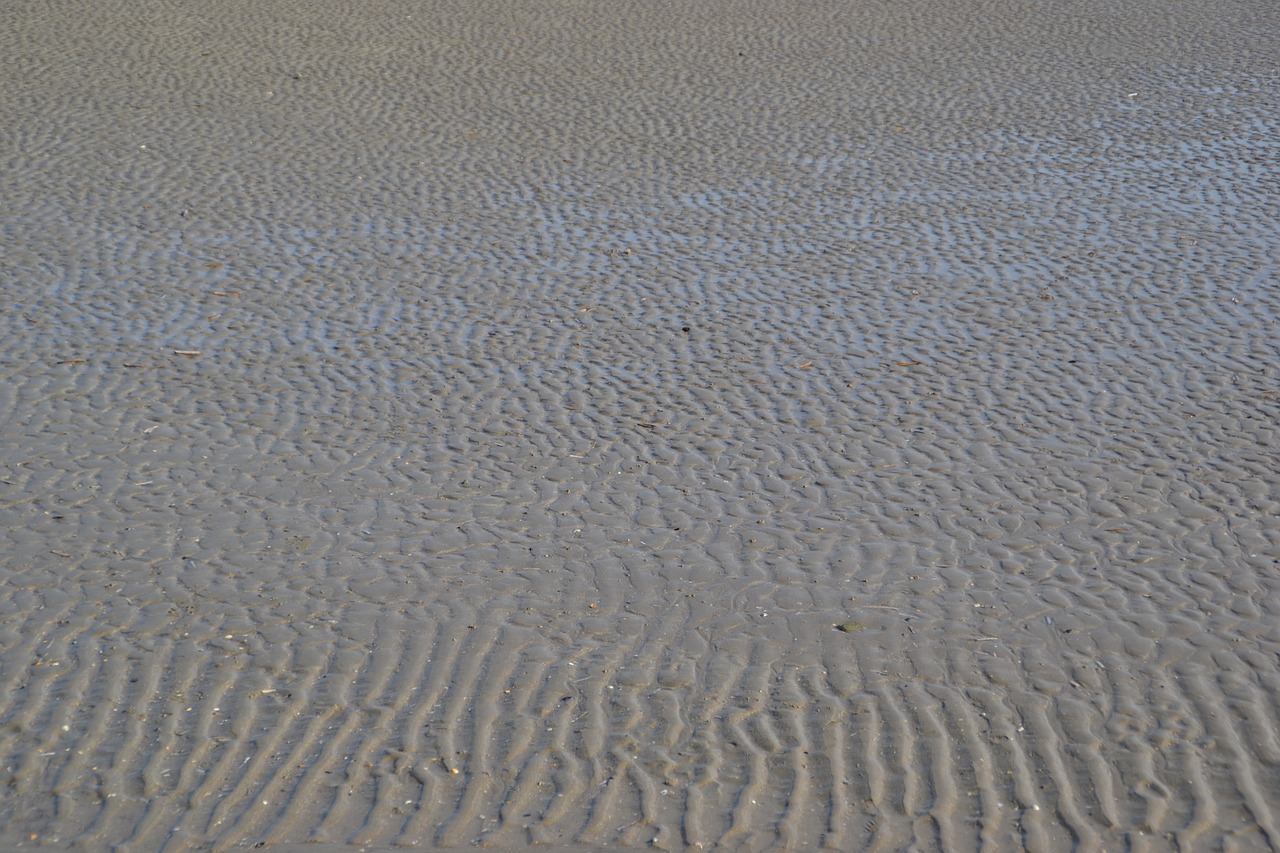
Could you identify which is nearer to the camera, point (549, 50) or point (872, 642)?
point (872, 642)

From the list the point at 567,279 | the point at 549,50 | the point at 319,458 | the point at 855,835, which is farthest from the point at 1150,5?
the point at 855,835

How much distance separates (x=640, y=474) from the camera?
5602 mm

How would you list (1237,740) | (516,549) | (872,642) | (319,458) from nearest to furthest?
(1237,740)
(872,642)
(516,549)
(319,458)

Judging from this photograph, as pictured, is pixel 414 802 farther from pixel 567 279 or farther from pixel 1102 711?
pixel 567 279

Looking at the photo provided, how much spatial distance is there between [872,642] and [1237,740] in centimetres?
115

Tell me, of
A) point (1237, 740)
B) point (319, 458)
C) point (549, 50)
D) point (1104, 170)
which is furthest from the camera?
point (549, 50)

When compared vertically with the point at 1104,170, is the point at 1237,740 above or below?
below

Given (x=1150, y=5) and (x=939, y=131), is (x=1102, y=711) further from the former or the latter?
(x=1150, y=5)

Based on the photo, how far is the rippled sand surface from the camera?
3.78 metres

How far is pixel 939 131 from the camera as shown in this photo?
10898 millimetres

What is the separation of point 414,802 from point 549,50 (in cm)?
1090

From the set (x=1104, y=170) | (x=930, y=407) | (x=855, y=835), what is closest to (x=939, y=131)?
(x=1104, y=170)

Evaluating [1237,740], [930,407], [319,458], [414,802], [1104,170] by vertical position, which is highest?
[1104,170]

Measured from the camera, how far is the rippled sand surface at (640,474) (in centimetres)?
378
